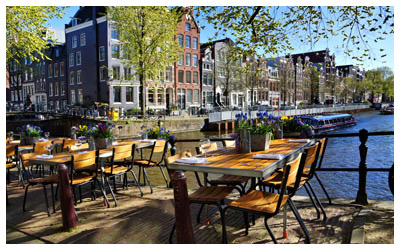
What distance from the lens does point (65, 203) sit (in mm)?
3807

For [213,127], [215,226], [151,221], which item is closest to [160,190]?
[151,221]

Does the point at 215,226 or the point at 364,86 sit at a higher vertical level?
the point at 364,86

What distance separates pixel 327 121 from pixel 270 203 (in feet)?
92.2

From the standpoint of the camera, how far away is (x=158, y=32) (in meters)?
20.8

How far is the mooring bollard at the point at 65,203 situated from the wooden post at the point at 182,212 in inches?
67.5

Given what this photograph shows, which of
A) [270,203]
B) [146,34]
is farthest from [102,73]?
[270,203]

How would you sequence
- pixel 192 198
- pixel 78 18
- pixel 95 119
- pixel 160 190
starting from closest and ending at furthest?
pixel 192 198 < pixel 160 190 < pixel 95 119 < pixel 78 18

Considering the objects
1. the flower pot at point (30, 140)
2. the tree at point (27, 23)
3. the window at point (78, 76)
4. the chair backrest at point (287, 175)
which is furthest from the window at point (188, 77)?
the chair backrest at point (287, 175)

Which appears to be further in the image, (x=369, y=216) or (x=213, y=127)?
(x=213, y=127)

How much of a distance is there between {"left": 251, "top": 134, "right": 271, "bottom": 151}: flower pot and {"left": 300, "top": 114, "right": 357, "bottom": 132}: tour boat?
2161cm

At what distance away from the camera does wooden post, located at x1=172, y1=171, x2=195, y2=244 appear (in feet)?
9.36
